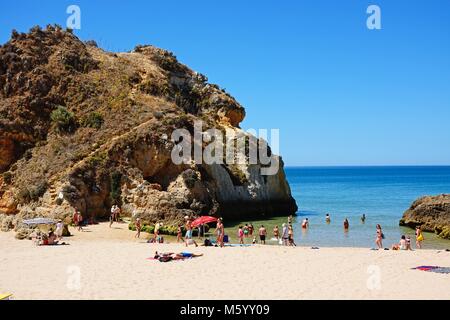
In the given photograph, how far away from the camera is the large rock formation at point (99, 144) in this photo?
35.0 m

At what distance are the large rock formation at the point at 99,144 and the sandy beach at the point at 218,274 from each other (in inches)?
418

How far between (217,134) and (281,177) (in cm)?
773

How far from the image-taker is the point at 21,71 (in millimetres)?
43812

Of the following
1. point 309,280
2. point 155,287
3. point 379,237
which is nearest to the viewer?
point 155,287

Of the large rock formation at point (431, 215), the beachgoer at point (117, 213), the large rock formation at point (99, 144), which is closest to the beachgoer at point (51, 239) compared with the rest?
the large rock formation at point (99, 144)

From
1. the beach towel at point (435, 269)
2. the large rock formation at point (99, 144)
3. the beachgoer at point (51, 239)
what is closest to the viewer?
the beach towel at point (435, 269)

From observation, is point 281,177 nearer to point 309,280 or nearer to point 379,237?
point 379,237

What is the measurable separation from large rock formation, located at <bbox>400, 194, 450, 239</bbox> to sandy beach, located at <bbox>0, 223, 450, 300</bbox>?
1222 centimetres

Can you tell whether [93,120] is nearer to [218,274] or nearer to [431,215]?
[218,274]

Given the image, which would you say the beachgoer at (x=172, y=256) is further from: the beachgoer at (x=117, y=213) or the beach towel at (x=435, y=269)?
the beachgoer at (x=117, y=213)

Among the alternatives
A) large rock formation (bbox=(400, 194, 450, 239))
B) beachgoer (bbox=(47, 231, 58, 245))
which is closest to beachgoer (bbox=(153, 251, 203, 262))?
beachgoer (bbox=(47, 231, 58, 245))

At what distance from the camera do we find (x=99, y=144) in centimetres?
3862
